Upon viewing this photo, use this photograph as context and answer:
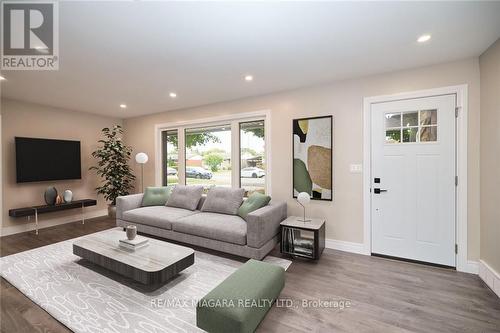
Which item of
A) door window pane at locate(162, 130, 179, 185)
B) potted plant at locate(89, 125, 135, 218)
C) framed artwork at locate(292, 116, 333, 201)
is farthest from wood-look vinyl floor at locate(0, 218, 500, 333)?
door window pane at locate(162, 130, 179, 185)

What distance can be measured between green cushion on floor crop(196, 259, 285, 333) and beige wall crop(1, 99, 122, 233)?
15.6 feet

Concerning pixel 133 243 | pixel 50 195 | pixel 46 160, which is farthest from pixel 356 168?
pixel 46 160

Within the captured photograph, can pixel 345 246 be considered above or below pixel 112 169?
below

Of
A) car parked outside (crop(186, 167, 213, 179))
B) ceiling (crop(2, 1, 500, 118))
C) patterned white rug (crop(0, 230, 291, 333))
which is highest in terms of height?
ceiling (crop(2, 1, 500, 118))

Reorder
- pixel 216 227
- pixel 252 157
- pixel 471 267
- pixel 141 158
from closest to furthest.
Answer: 1. pixel 471 267
2. pixel 216 227
3. pixel 252 157
4. pixel 141 158

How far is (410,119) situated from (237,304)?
119 inches

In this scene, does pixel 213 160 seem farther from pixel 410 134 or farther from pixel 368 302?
pixel 368 302

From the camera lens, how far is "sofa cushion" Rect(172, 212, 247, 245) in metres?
2.76

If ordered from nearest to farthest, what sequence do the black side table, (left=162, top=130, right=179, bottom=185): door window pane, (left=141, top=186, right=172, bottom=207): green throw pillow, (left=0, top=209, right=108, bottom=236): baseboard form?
the black side table, (left=0, top=209, right=108, bottom=236): baseboard, (left=141, top=186, right=172, bottom=207): green throw pillow, (left=162, top=130, right=179, bottom=185): door window pane

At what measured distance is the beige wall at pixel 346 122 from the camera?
99.0 inches

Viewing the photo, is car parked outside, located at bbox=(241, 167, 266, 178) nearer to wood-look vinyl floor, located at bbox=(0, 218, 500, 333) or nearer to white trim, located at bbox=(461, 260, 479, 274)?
wood-look vinyl floor, located at bbox=(0, 218, 500, 333)

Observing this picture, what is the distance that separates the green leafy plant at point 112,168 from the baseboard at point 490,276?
6.19 metres

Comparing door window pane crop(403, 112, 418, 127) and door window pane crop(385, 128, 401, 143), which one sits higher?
door window pane crop(403, 112, 418, 127)

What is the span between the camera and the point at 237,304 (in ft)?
4.96
